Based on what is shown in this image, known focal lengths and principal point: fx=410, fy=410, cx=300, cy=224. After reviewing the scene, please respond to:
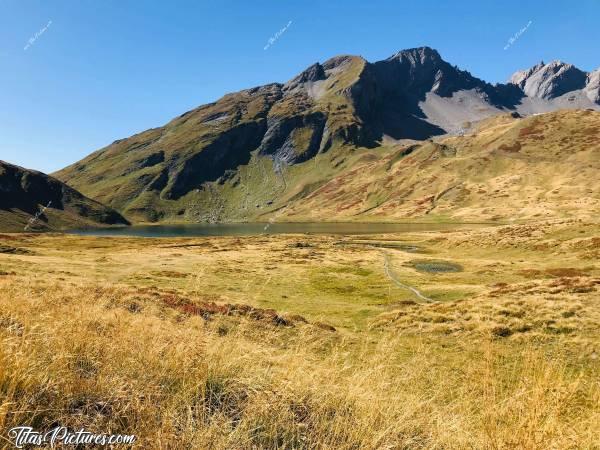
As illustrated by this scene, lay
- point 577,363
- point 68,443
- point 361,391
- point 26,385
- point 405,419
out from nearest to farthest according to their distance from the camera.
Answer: point 68,443, point 26,385, point 405,419, point 361,391, point 577,363

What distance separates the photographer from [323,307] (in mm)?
39625

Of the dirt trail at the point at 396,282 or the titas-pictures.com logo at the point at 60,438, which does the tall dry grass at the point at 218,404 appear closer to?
the titas-pictures.com logo at the point at 60,438

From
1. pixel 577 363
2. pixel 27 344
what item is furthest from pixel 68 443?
pixel 577 363

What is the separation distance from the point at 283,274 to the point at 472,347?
41936 millimetres

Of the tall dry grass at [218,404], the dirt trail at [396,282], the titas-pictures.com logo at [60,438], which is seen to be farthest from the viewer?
the dirt trail at [396,282]

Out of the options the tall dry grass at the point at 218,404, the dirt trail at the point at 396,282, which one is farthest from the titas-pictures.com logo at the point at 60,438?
the dirt trail at the point at 396,282

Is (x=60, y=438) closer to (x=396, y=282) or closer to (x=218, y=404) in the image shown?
(x=218, y=404)

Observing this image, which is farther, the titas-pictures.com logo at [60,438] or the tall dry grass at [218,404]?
the tall dry grass at [218,404]

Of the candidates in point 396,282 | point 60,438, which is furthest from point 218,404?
point 396,282

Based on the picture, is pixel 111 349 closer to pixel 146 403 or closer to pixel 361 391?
pixel 146 403

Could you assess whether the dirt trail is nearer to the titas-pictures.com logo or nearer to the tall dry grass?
the tall dry grass

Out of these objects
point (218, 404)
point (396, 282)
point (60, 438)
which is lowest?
point (396, 282)

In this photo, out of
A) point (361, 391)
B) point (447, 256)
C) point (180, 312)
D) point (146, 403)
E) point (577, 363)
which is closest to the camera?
point (146, 403)

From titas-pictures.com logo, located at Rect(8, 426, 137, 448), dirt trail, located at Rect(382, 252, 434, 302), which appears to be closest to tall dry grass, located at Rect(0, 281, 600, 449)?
titas-pictures.com logo, located at Rect(8, 426, 137, 448)
